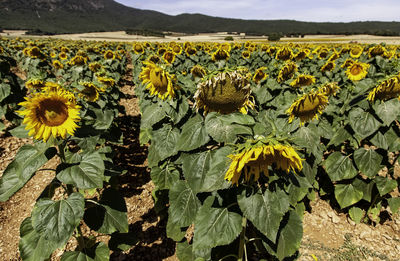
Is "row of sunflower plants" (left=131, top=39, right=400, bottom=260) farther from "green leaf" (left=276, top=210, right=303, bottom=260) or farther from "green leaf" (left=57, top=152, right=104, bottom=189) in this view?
→ "green leaf" (left=57, top=152, right=104, bottom=189)

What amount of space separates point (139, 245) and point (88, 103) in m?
2.55

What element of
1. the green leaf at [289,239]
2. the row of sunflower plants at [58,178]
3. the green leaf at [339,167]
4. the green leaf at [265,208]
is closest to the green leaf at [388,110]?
the green leaf at [339,167]

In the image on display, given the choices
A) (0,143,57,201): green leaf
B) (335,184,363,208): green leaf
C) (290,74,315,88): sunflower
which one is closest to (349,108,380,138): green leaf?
(335,184,363,208): green leaf

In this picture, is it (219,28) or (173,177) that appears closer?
(173,177)

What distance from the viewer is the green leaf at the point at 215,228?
173 cm

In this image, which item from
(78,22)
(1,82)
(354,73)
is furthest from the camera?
(78,22)

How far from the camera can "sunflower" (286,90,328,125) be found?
2.64 m

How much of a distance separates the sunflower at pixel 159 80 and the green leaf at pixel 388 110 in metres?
2.52

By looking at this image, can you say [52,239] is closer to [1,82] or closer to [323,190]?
[323,190]

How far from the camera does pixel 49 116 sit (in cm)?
182

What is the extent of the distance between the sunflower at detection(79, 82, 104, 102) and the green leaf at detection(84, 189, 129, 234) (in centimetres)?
251

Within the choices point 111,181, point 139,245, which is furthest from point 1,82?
point 139,245

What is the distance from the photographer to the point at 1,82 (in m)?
5.06

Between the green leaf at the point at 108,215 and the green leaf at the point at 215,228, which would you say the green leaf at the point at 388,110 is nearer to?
the green leaf at the point at 215,228
